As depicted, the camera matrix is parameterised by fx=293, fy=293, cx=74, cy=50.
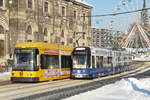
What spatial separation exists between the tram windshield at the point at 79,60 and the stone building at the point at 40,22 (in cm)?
951

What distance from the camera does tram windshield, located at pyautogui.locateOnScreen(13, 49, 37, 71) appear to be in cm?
2356

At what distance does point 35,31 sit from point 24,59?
65.1ft

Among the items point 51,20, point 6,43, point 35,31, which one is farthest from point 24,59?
point 51,20

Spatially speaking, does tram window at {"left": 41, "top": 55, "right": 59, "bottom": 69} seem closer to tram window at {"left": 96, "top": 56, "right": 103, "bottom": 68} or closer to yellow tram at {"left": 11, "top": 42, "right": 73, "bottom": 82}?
yellow tram at {"left": 11, "top": 42, "right": 73, "bottom": 82}

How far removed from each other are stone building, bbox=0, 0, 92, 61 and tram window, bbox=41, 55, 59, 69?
10.9m

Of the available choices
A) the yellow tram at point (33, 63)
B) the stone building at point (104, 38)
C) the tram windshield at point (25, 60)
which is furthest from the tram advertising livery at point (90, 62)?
the stone building at point (104, 38)

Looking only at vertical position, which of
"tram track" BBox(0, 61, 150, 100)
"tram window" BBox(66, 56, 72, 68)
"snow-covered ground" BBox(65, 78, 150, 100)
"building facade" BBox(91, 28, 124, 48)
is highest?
"building facade" BBox(91, 28, 124, 48)

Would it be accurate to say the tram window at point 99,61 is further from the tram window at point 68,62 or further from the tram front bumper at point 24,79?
the tram front bumper at point 24,79

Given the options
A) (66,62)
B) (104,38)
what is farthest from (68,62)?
(104,38)

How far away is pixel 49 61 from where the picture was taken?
25688 millimetres

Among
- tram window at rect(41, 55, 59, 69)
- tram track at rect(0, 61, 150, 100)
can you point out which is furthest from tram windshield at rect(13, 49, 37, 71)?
tram track at rect(0, 61, 150, 100)

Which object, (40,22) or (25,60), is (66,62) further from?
(40,22)

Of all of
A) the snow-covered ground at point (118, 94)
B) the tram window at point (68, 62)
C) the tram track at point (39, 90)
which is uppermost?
the tram window at point (68, 62)

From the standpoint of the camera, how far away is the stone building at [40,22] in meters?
38.5
